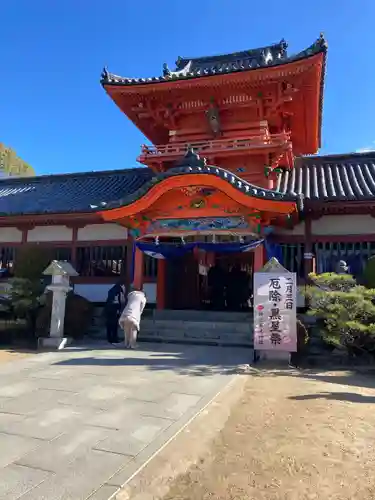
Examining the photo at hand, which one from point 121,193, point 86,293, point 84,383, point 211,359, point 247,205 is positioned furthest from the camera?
point 121,193

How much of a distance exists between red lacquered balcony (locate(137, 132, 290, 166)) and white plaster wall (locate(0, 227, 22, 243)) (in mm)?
5403

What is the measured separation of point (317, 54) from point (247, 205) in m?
4.76

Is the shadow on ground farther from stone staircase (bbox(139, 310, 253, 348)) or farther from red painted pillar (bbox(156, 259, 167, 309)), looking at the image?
red painted pillar (bbox(156, 259, 167, 309))

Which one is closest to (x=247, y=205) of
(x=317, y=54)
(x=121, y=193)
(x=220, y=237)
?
(x=220, y=237)

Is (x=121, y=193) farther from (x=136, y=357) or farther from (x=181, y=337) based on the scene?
(x=136, y=357)

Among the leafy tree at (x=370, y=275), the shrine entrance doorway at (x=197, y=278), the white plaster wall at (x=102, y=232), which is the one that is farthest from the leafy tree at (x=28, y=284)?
the leafy tree at (x=370, y=275)

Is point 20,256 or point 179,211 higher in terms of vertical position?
point 179,211

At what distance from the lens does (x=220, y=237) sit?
41.4 feet

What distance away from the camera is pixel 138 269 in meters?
12.2

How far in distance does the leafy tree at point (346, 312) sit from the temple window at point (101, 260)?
7.23 meters

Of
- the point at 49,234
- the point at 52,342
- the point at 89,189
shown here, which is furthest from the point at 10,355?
the point at 89,189

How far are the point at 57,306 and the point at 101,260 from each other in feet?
11.6

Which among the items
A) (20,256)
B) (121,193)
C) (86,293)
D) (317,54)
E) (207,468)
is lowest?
(207,468)

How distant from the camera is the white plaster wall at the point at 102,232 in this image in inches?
540
